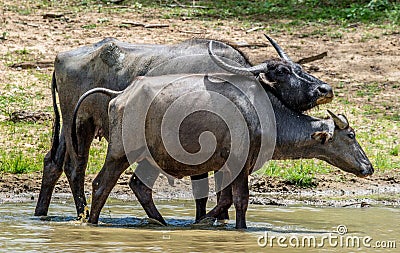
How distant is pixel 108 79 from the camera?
10.8 metres

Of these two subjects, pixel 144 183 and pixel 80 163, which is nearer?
pixel 144 183

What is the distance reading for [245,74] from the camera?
995 cm

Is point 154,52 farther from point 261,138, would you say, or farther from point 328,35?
point 328,35

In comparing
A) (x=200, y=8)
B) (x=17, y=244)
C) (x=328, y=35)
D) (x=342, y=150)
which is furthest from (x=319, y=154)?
(x=200, y=8)

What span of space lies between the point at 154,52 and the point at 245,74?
4.52ft

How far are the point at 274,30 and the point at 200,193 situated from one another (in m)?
9.25

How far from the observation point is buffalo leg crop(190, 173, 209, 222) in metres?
10.5

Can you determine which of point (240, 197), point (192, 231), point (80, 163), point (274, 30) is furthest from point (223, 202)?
point (274, 30)

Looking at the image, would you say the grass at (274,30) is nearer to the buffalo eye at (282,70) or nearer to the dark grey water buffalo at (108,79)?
the dark grey water buffalo at (108,79)

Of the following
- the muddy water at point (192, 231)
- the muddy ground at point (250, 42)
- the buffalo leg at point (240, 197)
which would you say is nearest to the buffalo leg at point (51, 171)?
the muddy water at point (192, 231)

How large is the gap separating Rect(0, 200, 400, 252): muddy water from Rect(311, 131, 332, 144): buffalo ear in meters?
0.90

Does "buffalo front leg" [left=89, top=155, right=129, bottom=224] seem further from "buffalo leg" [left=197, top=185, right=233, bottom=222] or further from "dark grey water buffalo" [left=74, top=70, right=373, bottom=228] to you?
"buffalo leg" [left=197, top=185, right=233, bottom=222]

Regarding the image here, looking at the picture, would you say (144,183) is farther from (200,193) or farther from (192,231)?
(192,231)

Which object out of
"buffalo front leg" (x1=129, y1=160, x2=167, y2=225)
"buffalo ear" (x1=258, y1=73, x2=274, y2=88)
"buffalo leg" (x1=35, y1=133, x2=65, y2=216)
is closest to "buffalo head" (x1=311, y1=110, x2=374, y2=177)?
"buffalo ear" (x1=258, y1=73, x2=274, y2=88)
